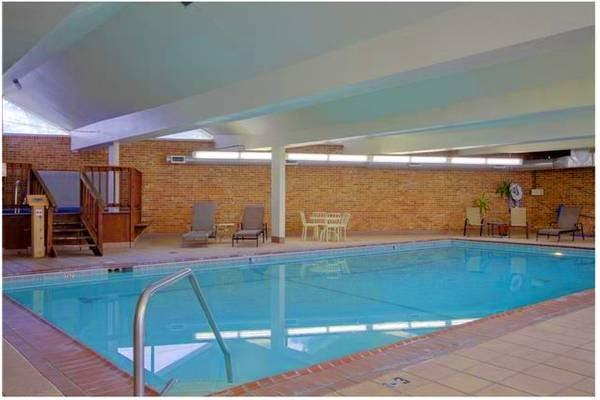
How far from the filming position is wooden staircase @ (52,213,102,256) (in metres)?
9.85

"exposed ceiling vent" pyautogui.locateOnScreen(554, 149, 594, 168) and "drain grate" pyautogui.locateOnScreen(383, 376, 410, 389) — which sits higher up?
"exposed ceiling vent" pyautogui.locateOnScreen(554, 149, 594, 168)

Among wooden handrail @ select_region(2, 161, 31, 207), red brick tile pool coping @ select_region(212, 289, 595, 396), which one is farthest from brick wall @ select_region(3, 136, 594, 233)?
red brick tile pool coping @ select_region(212, 289, 595, 396)

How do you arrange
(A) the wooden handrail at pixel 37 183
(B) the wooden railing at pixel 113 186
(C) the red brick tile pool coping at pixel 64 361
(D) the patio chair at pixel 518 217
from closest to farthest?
(C) the red brick tile pool coping at pixel 64 361 → (A) the wooden handrail at pixel 37 183 → (B) the wooden railing at pixel 113 186 → (D) the patio chair at pixel 518 217

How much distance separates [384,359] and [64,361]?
232 cm

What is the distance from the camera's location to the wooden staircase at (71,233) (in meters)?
9.85

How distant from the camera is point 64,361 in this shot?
3.75 m

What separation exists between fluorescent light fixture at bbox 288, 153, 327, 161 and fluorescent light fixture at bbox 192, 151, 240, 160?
1441 millimetres

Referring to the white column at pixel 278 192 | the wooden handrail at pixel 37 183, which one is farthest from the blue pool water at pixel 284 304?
the wooden handrail at pixel 37 183

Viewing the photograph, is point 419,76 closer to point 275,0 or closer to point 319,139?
point 275,0

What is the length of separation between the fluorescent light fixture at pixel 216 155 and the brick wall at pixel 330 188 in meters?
0.79

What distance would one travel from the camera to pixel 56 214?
34.7 ft

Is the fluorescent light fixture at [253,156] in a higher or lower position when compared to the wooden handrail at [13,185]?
higher

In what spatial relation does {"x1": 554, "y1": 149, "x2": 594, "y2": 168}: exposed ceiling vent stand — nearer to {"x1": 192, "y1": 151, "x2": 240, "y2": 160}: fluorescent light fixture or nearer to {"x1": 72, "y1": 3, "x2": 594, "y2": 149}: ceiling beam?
{"x1": 192, "y1": 151, "x2": 240, "y2": 160}: fluorescent light fixture

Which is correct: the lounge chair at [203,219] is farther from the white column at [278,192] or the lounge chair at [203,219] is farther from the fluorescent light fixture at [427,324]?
the fluorescent light fixture at [427,324]
